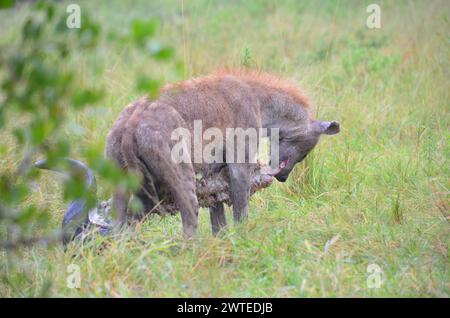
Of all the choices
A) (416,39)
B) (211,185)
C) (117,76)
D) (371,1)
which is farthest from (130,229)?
(371,1)

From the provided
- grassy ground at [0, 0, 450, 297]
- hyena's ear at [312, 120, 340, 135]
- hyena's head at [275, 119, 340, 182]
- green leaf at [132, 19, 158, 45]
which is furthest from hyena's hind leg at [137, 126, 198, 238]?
green leaf at [132, 19, 158, 45]

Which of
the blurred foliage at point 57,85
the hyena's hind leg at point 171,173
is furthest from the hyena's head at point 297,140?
the blurred foliage at point 57,85

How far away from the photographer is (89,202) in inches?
142

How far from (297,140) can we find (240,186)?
0.95 m

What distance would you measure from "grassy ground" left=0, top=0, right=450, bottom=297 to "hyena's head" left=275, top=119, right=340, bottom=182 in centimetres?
38

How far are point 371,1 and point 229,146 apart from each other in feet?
24.6

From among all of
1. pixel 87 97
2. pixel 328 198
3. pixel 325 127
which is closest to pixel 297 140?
pixel 325 127

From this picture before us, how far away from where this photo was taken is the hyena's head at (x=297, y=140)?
6.71 meters

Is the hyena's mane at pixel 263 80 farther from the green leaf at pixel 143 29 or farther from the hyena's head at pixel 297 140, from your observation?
the green leaf at pixel 143 29

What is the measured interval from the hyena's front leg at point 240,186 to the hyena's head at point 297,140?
0.69 metres

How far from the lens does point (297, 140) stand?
675cm

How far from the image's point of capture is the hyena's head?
22.0ft

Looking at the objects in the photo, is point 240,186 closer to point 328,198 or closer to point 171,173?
point 171,173
